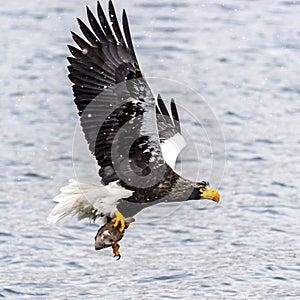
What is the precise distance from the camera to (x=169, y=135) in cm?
747

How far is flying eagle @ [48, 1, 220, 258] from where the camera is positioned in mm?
6426

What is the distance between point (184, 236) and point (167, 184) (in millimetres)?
1970

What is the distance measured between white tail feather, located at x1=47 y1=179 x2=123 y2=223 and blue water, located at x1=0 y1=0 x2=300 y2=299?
818 mm

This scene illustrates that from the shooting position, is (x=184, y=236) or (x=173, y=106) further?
(x=184, y=236)

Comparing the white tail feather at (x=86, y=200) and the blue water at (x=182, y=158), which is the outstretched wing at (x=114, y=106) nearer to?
the white tail feather at (x=86, y=200)

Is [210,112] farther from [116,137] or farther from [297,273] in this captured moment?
[116,137]

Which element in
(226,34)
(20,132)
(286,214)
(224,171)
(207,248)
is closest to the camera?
(207,248)

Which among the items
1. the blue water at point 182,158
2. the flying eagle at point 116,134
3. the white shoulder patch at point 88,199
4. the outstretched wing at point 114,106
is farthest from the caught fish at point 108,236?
the blue water at point 182,158

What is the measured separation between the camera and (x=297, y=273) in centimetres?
786

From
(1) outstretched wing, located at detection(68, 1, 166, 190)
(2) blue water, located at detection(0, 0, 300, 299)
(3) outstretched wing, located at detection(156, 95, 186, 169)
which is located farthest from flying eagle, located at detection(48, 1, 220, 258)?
(2) blue water, located at detection(0, 0, 300, 299)

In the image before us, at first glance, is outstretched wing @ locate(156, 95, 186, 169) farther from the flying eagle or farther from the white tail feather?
the white tail feather

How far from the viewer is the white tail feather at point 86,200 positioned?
22.2ft

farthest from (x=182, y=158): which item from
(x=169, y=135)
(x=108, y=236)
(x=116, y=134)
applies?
(x=116, y=134)

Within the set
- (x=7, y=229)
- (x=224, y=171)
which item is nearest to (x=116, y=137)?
(x=7, y=229)
